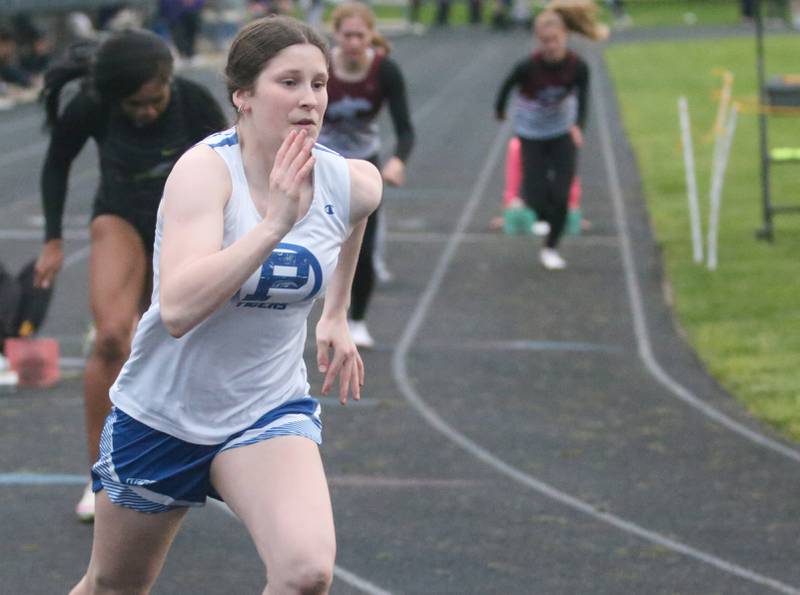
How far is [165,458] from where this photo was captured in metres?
3.87

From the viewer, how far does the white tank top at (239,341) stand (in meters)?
3.72

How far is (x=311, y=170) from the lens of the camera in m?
3.56

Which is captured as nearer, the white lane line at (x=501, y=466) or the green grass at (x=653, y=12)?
the white lane line at (x=501, y=466)

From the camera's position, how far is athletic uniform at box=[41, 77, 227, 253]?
576 cm

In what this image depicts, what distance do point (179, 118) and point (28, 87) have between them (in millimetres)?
22700

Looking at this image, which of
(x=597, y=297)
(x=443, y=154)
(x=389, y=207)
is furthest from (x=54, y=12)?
(x=597, y=297)

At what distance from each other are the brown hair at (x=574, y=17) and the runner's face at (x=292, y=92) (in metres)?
7.62

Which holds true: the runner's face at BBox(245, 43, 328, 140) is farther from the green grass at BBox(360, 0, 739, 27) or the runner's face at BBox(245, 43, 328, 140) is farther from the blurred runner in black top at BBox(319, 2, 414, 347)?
the green grass at BBox(360, 0, 739, 27)

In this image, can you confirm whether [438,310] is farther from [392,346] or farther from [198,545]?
[198,545]

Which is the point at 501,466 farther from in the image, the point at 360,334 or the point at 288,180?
the point at 288,180

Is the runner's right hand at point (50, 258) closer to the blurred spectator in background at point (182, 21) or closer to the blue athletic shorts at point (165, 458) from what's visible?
the blue athletic shorts at point (165, 458)

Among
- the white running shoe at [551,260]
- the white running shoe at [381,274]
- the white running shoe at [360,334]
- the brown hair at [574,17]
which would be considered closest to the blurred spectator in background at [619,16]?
the white running shoe at [551,260]

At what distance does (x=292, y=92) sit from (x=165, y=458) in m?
0.93

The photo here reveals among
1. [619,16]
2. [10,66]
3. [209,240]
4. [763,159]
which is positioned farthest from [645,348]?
[619,16]
